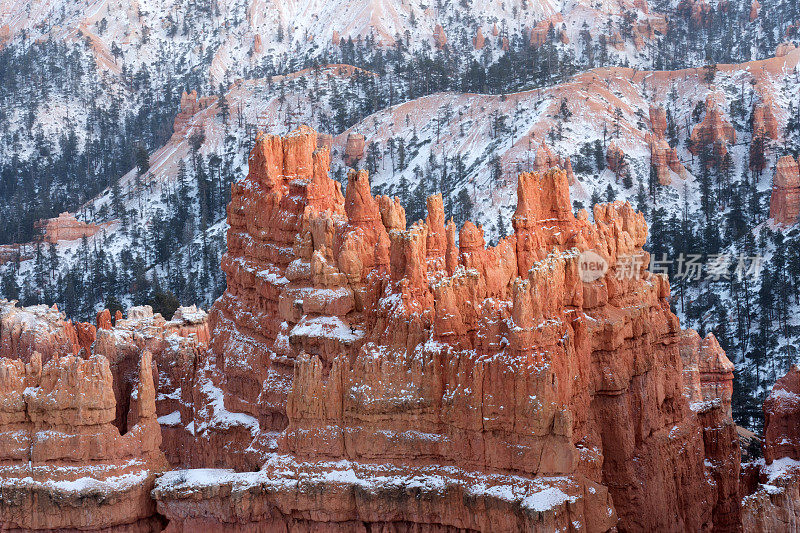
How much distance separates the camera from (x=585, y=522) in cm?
3400

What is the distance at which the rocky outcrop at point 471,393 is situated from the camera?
34.9m

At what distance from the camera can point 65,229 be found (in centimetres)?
13175

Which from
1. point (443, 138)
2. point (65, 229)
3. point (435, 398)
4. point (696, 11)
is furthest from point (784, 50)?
point (435, 398)

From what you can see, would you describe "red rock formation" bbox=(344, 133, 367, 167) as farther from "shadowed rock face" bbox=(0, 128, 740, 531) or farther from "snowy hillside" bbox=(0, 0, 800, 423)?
"shadowed rock face" bbox=(0, 128, 740, 531)

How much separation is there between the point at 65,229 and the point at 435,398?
102366 mm

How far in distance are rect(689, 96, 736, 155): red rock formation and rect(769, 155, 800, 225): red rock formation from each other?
31573mm

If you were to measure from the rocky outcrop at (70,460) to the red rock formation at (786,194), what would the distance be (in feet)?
222

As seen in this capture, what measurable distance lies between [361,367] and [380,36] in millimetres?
163164

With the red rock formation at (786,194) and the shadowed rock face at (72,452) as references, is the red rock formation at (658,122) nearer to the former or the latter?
the red rock formation at (786,194)

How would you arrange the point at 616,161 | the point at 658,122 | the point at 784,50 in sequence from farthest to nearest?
1. the point at 784,50
2. the point at 658,122
3. the point at 616,161

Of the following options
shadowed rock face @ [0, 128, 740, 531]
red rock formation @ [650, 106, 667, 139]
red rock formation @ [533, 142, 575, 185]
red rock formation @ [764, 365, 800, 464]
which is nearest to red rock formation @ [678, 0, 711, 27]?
red rock formation @ [650, 106, 667, 139]

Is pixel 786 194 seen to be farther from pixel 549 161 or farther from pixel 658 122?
pixel 658 122

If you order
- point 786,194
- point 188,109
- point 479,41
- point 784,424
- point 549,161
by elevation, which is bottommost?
point 784,424

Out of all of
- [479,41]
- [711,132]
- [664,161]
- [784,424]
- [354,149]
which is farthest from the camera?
[479,41]
